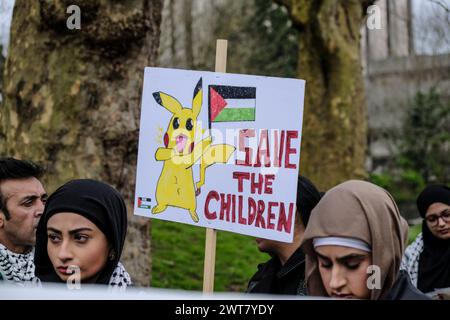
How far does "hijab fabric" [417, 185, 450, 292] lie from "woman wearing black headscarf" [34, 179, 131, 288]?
3.18 metres

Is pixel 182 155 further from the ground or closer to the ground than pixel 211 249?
further from the ground

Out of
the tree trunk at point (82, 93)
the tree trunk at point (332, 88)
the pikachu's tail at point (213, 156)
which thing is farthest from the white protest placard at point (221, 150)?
the tree trunk at point (332, 88)

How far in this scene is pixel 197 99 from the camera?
357cm

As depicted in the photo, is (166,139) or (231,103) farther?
(166,139)

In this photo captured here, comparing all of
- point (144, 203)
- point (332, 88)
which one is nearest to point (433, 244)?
point (144, 203)

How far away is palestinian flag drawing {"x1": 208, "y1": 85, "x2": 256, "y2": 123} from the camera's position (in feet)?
11.3

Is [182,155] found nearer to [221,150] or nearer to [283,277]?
[221,150]

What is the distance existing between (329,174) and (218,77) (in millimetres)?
7158

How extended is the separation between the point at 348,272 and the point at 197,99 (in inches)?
49.0

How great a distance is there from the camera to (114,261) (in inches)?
122

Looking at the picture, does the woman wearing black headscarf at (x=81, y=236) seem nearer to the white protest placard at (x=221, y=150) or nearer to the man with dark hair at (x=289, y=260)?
the white protest placard at (x=221, y=150)

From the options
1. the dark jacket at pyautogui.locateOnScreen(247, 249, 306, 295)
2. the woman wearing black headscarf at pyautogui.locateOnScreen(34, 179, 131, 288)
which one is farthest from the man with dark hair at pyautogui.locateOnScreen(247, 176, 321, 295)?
the woman wearing black headscarf at pyautogui.locateOnScreen(34, 179, 131, 288)

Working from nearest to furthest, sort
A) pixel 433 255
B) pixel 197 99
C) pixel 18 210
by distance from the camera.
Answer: pixel 197 99, pixel 18 210, pixel 433 255
